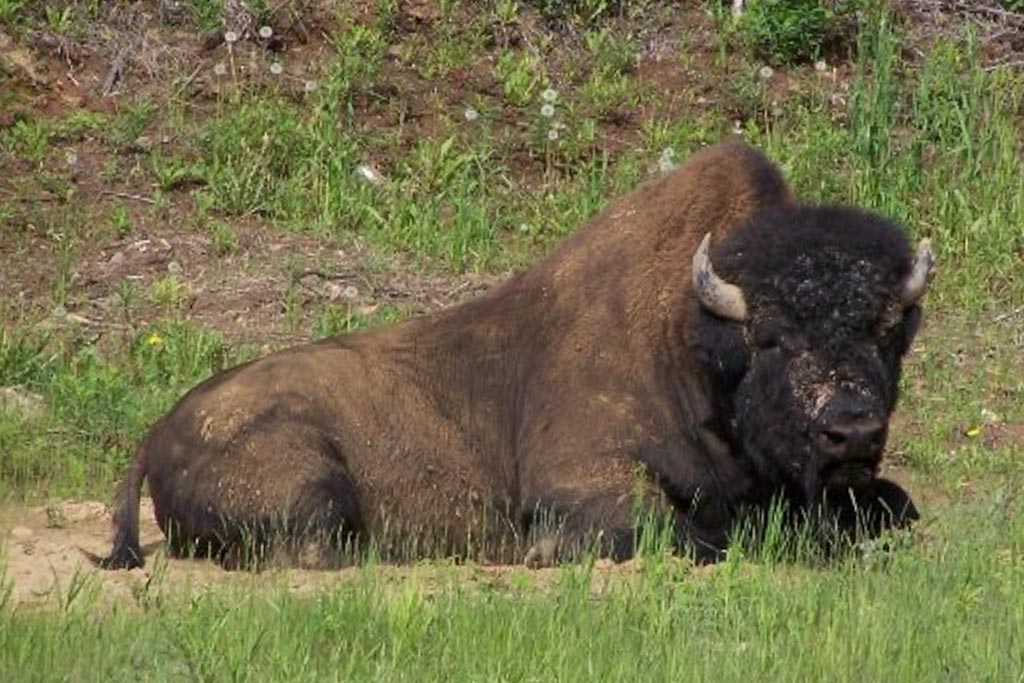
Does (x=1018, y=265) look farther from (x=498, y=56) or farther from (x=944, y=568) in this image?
(x=944, y=568)

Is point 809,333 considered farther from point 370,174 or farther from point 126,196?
point 126,196

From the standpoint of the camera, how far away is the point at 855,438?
877 cm

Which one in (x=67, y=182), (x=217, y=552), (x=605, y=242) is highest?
(x=605, y=242)

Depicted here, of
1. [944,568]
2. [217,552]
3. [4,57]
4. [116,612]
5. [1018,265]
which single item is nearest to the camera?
[116,612]

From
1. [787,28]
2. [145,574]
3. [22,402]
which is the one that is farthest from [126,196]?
[145,574]

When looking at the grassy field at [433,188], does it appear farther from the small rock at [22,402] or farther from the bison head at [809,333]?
the bison head at [809,333]

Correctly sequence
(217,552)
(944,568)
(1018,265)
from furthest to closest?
(1018,265) < (217,552) < (944,568)

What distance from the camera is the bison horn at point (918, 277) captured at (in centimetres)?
931

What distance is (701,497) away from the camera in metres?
9.46

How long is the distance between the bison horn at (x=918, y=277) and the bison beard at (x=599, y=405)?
0.01 m

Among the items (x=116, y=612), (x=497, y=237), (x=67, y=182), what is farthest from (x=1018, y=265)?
(x=116, y=612)

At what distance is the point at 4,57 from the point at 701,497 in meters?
6.97

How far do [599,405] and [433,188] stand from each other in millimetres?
4959

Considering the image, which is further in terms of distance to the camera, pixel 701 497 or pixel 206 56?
pixel 206 56
